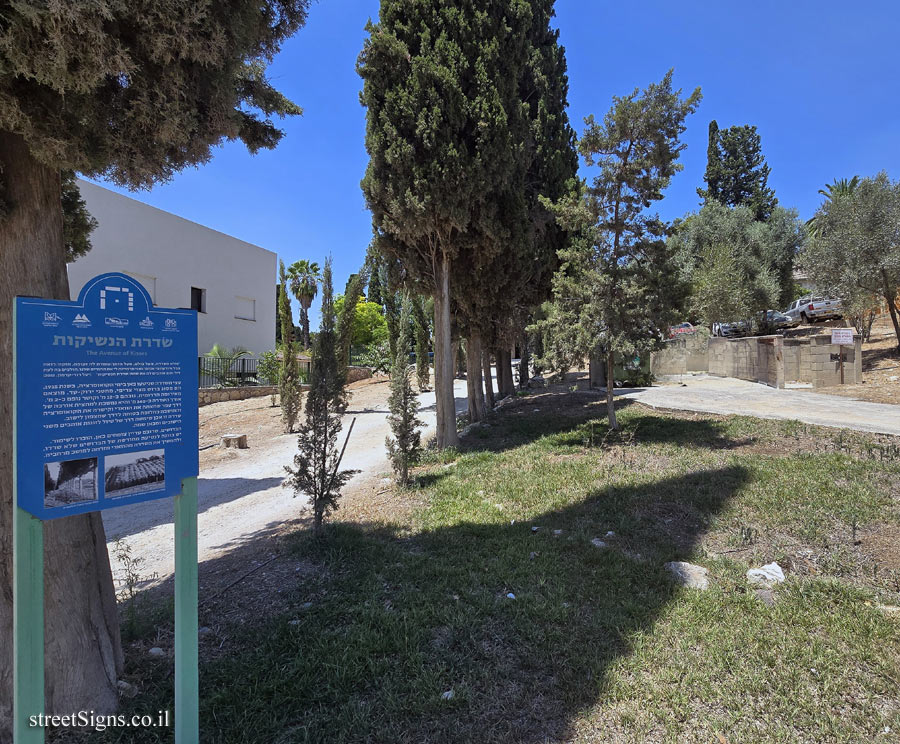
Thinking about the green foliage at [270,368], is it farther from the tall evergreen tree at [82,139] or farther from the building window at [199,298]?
the tall evergreen tree at [82,139]

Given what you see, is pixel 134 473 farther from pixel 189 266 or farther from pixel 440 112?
pixel 189 266

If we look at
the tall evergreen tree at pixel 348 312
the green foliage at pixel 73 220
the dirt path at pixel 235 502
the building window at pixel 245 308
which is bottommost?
the dirt path at pixel 235 502

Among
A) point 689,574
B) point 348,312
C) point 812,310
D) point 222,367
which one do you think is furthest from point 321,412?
point 812,310

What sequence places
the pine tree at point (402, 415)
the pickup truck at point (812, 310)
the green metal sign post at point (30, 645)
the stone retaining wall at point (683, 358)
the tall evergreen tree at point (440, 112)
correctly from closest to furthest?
the green metal sign post at point (30, 645) → the pine tree at point (402, 415) → the tall evergreen tree at point (440, 112) → the stone retaining wall at point (683, 358) → the pickup truck at point (812, 310)

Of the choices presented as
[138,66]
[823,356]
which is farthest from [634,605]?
[823,356]

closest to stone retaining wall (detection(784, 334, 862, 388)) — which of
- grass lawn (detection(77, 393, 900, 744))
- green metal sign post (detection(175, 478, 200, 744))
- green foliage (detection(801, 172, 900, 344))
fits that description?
green foliage (detection(801, 172, 900, 344))

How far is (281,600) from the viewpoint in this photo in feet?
11.8

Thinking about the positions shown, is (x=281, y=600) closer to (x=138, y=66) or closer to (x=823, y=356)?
(x=138, y=66)

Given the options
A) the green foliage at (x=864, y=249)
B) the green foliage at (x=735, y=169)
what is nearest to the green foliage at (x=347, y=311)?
the green foliage at (x=864, y=249)

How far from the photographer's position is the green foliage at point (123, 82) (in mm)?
2064

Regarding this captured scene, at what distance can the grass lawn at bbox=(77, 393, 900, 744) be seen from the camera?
2.36 metres

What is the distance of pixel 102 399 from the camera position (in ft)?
6.15

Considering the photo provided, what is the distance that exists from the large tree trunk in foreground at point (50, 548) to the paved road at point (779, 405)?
391 inches

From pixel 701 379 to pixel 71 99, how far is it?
21.4m
